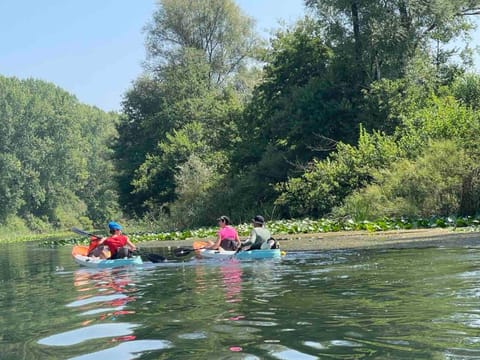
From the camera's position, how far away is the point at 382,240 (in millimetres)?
16531

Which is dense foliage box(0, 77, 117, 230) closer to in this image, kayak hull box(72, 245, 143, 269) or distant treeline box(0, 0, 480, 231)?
distant treeline box(0, 0, 480, 231)

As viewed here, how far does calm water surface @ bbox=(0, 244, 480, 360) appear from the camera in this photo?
223 inches

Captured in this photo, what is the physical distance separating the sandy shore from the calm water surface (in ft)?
5.85

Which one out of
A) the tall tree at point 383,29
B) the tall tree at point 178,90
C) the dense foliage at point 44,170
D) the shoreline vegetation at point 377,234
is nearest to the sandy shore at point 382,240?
the shoreline vegetation at point 377,234

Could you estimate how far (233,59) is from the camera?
58.5 metres

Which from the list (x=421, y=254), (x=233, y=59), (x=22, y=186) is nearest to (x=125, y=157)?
(x=233, y=59)

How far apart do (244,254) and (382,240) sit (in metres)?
3.58

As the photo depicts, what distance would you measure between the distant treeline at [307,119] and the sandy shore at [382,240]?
3350 mm

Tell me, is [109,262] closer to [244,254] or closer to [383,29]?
[244,254]

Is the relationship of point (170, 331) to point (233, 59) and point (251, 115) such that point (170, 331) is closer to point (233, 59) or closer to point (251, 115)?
point (251, 115)

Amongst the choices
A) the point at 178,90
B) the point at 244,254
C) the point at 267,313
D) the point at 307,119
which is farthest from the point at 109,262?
the point at 178,90

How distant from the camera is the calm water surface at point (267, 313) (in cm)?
565

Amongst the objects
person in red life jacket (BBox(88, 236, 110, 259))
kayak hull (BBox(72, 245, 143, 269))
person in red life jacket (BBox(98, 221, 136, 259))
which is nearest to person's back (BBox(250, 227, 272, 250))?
kayak hull (BBox(72, 245, 143, 269))

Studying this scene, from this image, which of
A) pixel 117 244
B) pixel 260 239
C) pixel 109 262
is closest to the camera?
pixel 260 239
